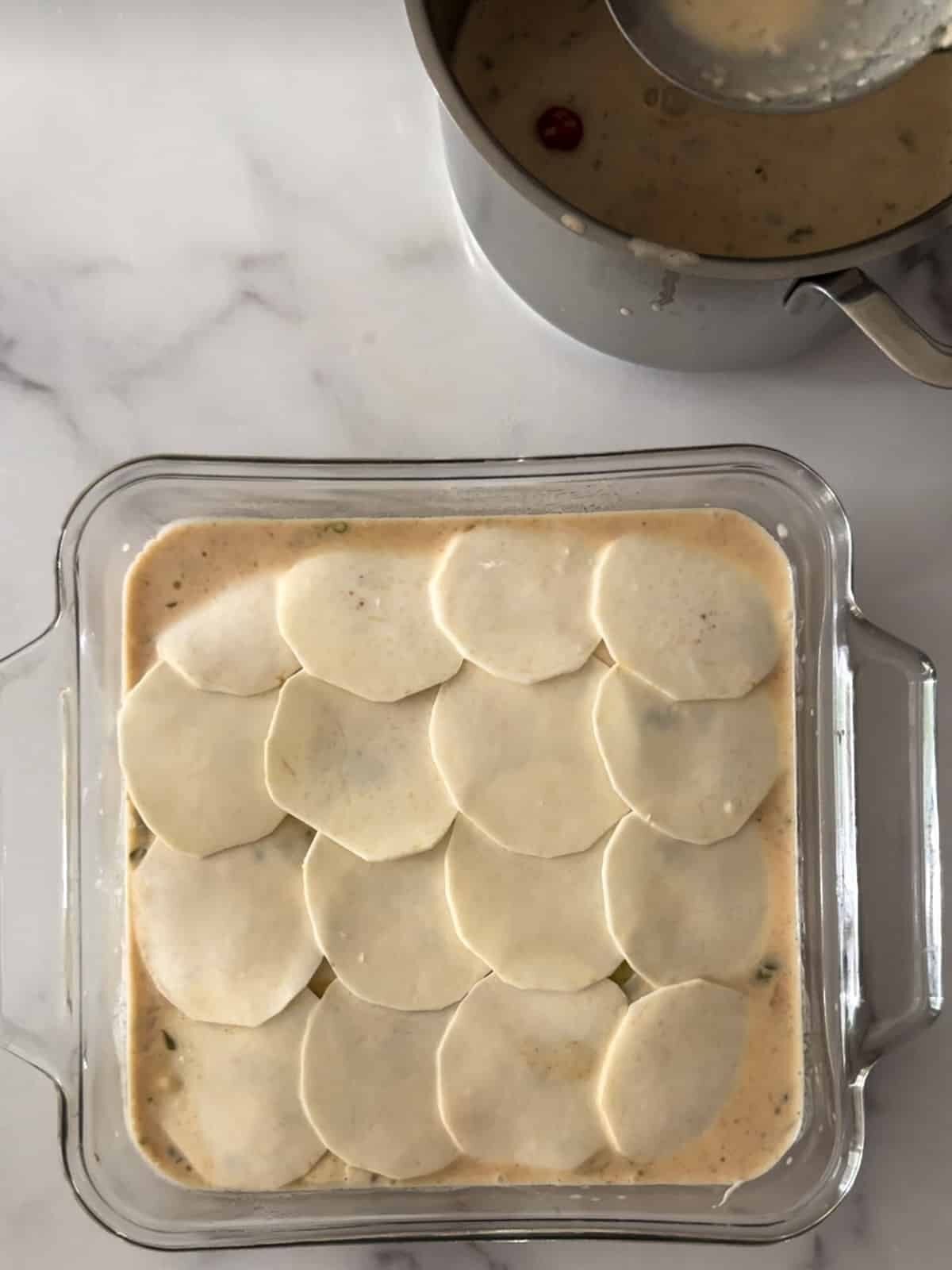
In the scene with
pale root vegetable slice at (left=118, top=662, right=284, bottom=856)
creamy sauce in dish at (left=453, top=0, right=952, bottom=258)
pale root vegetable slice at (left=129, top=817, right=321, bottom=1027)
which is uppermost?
creamy sauce in dish at (left=453, top=0, right=952, bottom=258)

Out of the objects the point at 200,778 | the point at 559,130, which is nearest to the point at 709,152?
the point at 559,130

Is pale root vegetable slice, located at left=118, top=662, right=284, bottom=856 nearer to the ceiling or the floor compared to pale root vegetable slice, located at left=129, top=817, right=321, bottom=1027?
nearer to the ceiling

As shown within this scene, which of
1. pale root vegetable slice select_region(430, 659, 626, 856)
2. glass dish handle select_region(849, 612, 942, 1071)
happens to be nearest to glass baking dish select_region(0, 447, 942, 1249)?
glass dish handle select_region(849, 612, 942, 1071)

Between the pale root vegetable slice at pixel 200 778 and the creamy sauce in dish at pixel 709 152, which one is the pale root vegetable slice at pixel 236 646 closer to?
the pale root vegetable slice at pixel 200 778

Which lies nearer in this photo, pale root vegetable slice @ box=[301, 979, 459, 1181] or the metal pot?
the metal pot

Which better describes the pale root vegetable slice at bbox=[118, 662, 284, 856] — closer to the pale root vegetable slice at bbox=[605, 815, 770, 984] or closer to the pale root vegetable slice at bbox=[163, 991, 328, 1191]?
the pale root vegetable slice at bbox=[163, 991, 328, 1191]

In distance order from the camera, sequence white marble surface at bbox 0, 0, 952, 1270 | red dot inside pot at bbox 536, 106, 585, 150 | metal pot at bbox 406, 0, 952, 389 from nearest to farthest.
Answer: metal pot at bbox 406, 0, 952, 389 → red dot inside pot at bbox 536, 106, 585, 150 → white marble surface at bbox 0, 0, 952, 1270

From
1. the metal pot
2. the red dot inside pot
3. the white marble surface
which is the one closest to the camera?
the metal pot

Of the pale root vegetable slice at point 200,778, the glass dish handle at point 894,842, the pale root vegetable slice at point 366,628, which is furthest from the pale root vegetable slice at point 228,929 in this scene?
the glass dish handle at point 894,842
